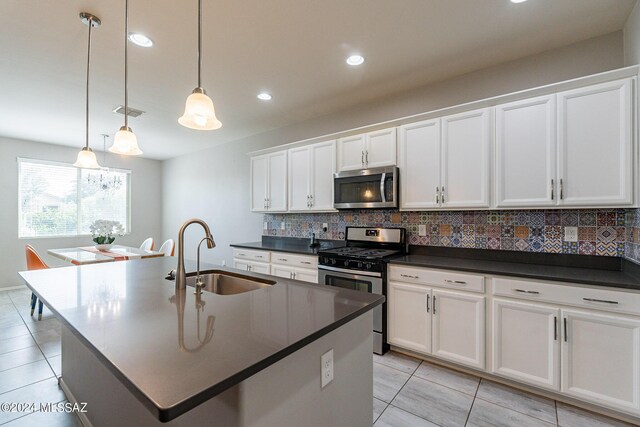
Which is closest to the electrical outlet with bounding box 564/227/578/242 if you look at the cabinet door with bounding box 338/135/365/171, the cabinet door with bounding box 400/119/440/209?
the cabinet door with bounding box 400/119/440/209

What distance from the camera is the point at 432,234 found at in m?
2.97

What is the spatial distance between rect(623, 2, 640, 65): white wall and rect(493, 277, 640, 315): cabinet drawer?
1529 mm

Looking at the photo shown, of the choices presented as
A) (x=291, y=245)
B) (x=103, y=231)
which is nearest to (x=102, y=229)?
(x=103, y=231)

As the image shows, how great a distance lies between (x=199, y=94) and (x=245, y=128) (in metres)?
3.14

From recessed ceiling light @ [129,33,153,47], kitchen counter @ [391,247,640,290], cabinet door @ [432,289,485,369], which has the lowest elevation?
cabinet door @ [432,289,485,369]

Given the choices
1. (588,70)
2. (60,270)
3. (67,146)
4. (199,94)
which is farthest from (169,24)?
(67,146)

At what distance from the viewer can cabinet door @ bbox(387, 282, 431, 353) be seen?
2488 mm

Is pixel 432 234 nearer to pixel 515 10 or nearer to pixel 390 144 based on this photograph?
pixel 390 144

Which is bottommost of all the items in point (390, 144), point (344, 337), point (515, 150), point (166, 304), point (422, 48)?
point (344, 337)

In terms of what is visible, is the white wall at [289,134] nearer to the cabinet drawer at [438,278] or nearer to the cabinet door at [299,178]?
the cabinet door at [299,178]

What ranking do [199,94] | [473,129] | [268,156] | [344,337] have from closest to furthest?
1. [344,337]
2. [199,94]
3. [473,129]
4. [268,156]

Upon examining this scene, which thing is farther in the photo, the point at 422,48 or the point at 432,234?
the point at 432,234

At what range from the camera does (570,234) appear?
2.32 metres

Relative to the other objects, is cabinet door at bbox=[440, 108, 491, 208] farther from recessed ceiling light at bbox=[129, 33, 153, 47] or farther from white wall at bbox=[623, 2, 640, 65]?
recessed ceiling light at bbox=[129, 33, 153, 47]
